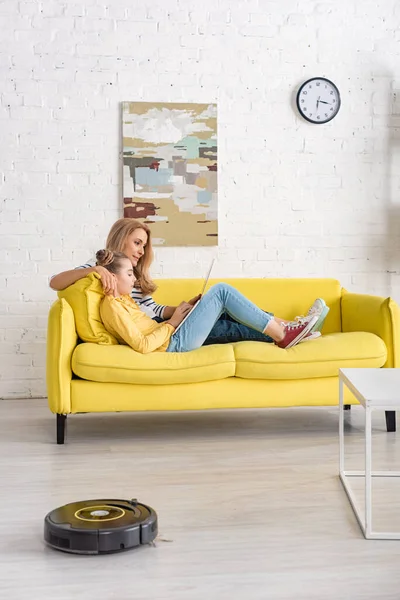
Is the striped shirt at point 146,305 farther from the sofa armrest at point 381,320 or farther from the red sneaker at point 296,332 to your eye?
the sofa armrest at point 381,320

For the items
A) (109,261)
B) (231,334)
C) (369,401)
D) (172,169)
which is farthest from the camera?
(172,169)

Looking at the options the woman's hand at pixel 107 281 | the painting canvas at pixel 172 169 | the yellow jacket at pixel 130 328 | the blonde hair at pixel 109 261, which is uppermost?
the painting canvas at pixel 172 169

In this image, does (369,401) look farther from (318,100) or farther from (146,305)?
(318,100)

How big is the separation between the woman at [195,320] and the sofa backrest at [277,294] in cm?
42

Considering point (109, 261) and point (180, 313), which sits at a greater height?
point (109, 261)

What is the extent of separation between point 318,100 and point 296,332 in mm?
1838

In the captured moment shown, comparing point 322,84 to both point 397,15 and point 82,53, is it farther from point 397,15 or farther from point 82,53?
point 82,53

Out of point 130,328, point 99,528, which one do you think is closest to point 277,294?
point 130,328

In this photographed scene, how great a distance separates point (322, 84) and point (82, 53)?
4.90 feet

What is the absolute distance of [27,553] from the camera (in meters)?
2.11

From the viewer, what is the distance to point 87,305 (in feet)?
11.7

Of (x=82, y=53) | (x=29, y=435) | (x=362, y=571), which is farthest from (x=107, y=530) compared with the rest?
(x=82, y=53)

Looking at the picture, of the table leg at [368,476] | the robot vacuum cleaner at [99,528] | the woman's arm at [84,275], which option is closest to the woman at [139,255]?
the woman's arm at [84,275]

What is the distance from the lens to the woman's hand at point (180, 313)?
3762 millimetres
